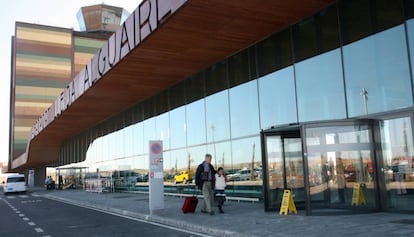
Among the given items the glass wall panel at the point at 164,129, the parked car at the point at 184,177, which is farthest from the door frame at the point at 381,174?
the glass wall panel at the point at 164,129

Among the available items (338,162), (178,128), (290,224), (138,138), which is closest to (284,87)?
(338,162)

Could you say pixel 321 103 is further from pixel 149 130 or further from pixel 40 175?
pixel 40 175

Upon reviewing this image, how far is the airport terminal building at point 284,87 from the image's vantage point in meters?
11.2

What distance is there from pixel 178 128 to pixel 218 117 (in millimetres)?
4260

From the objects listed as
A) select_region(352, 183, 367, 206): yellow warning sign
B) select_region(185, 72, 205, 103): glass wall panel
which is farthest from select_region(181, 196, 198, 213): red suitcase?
select_region(185, 72, 205, 103): glass wall panel

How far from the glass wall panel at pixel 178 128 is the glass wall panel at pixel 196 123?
1.90 ft

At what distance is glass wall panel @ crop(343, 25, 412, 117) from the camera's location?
11016 mm

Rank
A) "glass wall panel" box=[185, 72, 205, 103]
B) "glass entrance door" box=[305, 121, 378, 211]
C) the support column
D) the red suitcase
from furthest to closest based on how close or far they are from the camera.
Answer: the support column < "glass wall panel" box=[185, 72, 205, 103] < the red suitcase < "glass entrance door" box=[305, 121, 378, 211]

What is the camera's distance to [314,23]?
1359 centimetres

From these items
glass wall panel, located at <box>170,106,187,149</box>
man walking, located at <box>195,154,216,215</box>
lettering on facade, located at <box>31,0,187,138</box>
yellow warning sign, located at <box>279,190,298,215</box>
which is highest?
lettering on facade, located at <box>31,0,187,138</box>

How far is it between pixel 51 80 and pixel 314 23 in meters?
69.5

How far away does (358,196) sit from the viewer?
11352mm

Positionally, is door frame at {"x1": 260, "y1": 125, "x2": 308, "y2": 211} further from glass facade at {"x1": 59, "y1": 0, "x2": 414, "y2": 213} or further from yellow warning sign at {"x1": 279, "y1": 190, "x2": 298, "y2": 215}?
yellow warning sign at {"x1": 279, "y1": 190, "x2": 298, "y2": 215}

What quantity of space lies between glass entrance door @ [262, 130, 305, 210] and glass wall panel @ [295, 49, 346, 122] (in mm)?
1007
